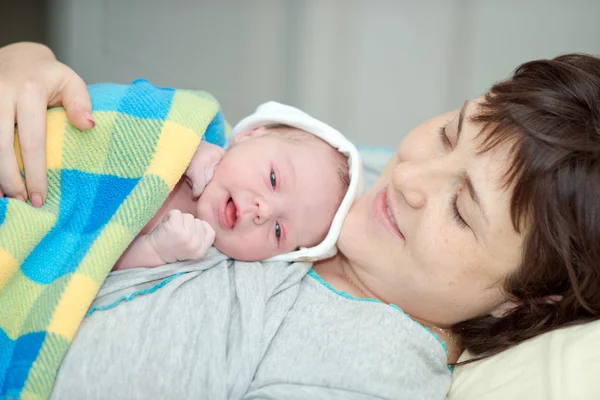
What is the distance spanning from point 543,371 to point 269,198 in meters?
0.61

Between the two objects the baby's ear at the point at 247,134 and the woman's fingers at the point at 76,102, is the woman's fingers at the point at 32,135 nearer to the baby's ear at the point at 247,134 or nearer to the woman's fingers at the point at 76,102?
the woman's fingers at the point at 76,102

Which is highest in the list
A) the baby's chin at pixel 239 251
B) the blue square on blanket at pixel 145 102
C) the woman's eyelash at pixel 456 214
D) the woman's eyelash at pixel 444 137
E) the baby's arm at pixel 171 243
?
the blue square on blanket at pixel 145 102

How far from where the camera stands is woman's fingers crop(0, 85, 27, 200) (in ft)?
3.40

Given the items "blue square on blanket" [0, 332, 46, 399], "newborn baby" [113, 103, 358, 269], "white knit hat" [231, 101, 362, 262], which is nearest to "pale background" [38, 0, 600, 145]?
"white knit hat" [231, 101, 362, 262]

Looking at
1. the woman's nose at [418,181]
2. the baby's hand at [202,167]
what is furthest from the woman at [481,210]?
the baby's hand at [202,167]

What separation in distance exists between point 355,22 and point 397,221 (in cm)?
149

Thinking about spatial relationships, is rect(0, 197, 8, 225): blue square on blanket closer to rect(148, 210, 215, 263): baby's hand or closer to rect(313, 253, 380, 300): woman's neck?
rect(148, 210, 215, 263): baby's hand

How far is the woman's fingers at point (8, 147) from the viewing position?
1036 millimetres

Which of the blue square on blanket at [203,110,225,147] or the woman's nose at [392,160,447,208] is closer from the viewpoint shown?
the woman's nose at [392,160,447,208]

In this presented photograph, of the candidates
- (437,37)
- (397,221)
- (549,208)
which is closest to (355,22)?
(437,37)

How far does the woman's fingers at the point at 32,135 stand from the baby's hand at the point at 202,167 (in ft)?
0.98

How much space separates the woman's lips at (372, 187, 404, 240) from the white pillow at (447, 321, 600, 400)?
11.8 inches

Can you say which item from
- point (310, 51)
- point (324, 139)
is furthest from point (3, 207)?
point (310, 51)

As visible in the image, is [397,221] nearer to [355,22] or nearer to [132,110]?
[132,110]
